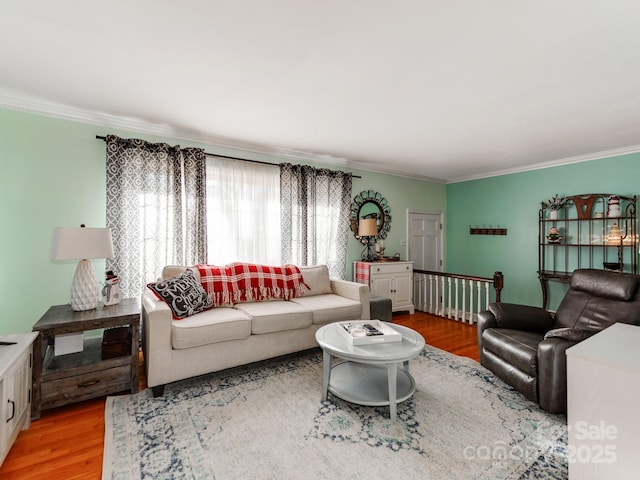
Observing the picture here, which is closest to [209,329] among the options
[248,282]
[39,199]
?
[248,282]

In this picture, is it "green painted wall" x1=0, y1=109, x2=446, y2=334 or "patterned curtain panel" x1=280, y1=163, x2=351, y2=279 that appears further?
"patterned curtain panel" x1=280, y1=163, x2=351, y2=279

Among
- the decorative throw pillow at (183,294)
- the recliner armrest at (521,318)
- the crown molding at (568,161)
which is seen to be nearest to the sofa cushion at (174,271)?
the decorative throw pillow at (183,294)

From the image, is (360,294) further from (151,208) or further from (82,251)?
(82,251)

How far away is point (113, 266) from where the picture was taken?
3.03m

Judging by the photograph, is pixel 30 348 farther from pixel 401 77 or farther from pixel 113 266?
pixel 401 77

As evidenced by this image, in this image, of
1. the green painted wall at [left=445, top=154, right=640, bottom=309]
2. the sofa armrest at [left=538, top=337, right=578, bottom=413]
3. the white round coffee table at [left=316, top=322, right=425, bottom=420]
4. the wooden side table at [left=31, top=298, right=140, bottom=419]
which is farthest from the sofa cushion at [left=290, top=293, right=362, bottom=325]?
the green painted wall at [left=445, top=154, right=640, bottom=309]

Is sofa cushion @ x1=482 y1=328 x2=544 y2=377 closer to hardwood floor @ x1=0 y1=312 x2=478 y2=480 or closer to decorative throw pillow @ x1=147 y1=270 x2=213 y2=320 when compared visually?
decorative throw pillow @ x1=147 y1=270 x2=213 y2=320

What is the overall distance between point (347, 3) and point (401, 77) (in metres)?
0.84

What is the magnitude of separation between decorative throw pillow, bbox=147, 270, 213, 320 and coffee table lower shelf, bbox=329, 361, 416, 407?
1.33 metres

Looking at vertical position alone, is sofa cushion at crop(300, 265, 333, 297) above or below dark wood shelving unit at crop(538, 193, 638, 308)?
below

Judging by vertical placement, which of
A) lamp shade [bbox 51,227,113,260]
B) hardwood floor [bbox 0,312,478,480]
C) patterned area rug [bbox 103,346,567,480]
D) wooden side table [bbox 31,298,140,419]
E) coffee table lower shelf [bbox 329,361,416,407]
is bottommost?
hardwood floor [bbox 0,312,478,480]

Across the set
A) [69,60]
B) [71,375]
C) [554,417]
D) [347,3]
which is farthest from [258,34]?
[554,417]

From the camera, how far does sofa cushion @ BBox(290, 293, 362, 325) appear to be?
10.2ft

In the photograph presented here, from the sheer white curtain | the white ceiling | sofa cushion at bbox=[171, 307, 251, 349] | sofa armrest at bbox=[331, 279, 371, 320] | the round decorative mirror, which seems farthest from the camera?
the round decorative mirror
